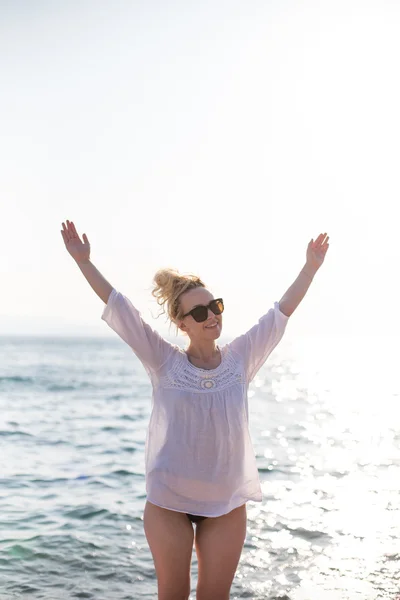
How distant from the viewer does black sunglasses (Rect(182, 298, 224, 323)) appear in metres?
4.74

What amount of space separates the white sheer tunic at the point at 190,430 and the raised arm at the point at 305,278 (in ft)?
2.06

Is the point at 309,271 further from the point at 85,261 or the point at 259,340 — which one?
the point at 85,261

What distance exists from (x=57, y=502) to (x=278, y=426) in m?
13.2

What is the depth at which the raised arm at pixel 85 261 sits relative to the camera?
180 inches

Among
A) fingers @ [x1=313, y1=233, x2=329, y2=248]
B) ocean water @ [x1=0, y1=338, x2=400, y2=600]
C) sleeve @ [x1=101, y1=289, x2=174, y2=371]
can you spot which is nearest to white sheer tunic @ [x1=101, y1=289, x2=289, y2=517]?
sleeve @ [x1=101, y1=289, x2=174, y2=371]

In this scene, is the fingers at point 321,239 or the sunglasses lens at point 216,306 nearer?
the sunglasses lens at point 216,306

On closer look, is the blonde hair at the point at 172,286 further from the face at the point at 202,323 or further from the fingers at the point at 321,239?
the fingers at the point at 321,239

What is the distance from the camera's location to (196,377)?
4625mm

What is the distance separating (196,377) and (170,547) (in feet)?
3.35

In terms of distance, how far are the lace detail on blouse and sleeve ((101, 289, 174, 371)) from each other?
10cm

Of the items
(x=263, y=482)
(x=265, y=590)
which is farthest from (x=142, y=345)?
(x=263, y=482)

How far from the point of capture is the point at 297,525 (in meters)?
10.2

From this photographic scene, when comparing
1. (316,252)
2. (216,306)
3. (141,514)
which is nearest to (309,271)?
(316,252)

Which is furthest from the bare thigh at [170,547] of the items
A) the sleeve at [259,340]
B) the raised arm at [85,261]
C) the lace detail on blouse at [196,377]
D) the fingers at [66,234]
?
the fingers at [66,234]
